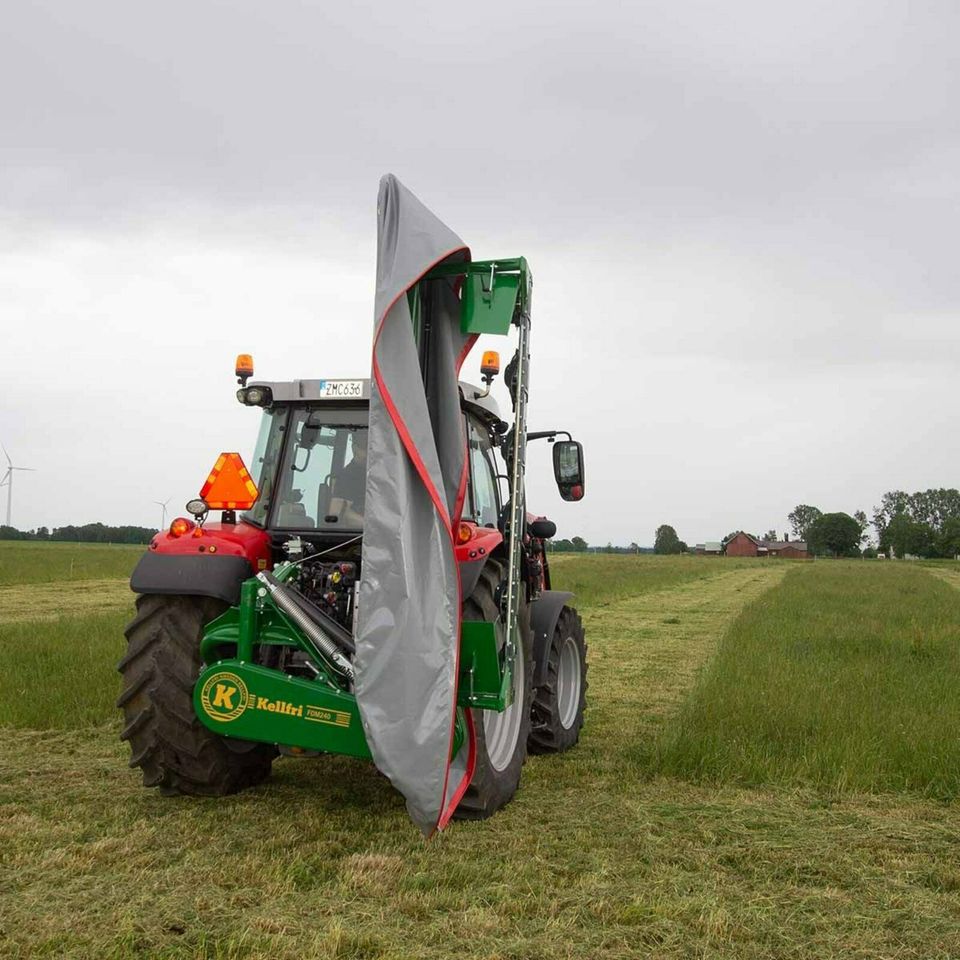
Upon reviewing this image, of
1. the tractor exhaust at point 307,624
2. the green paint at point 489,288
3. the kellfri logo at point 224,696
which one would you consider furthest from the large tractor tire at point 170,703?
the green paint at point 489,288

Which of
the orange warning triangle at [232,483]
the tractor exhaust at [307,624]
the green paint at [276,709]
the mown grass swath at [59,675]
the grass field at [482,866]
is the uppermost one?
the orange warning triangle at [232,483]

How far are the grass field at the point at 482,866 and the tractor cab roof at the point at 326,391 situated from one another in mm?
2081

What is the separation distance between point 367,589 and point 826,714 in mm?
4187

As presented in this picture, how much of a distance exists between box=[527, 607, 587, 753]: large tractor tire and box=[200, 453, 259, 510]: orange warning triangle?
2.15 metres

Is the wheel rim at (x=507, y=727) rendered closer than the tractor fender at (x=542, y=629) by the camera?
Yes

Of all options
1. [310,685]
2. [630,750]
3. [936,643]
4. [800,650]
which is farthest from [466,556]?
[936,643]

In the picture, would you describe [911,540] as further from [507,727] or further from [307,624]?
[307,624]

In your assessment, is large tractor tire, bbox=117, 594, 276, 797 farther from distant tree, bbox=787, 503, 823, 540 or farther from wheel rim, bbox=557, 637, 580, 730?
distant tree, bbox=787, 503, 823, 540

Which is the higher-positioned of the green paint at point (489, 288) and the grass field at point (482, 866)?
the green paint at point (489, 288)

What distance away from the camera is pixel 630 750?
6.26 meters

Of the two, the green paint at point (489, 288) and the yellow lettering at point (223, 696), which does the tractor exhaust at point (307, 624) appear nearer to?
the yellow lettering at point (223, 696)

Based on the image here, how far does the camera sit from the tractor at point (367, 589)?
418 centimetres

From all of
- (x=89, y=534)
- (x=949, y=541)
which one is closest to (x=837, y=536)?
(x=949, y=541)

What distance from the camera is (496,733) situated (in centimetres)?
521
